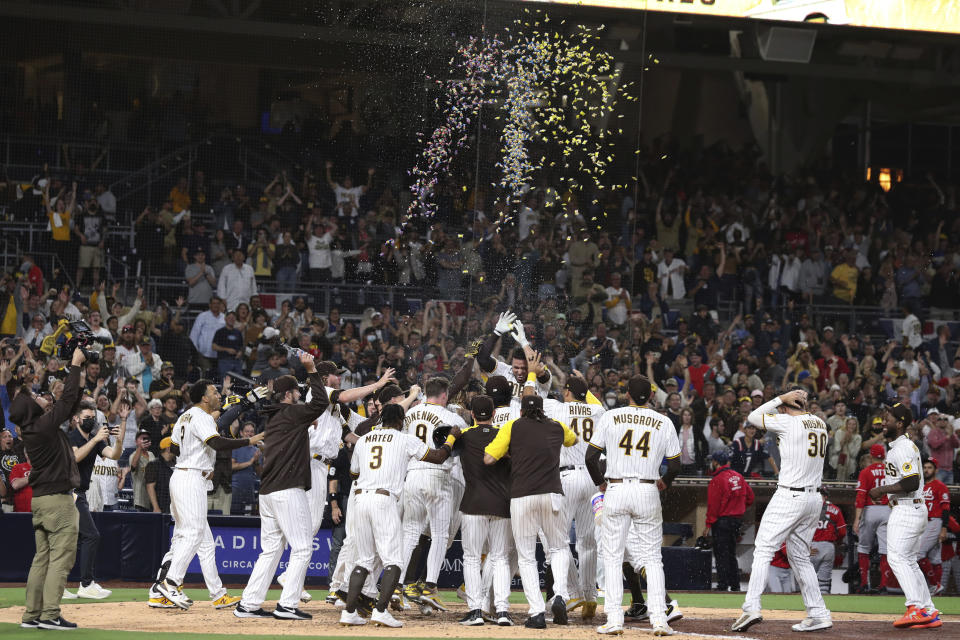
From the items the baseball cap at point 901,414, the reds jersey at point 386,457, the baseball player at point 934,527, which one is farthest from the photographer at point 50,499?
the baseball player at point 934,527

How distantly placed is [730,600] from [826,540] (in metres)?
2.60

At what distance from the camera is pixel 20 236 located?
73.8 feet

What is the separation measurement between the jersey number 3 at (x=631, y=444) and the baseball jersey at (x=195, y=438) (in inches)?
147

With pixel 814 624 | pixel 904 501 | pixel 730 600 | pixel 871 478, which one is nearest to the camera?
pixel 814 624

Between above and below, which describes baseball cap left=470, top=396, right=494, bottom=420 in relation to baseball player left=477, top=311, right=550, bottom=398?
below

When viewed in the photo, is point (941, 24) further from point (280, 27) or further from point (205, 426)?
point (205, 426)

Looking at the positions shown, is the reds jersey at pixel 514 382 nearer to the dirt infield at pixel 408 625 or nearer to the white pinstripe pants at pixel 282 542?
the dirt infield at pixel 408 625

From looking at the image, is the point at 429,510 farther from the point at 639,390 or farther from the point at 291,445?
the point at 639,390

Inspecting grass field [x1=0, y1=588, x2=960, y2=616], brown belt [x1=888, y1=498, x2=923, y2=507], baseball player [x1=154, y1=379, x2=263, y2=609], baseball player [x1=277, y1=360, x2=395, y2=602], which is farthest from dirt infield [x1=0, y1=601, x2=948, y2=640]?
brown belt [x1=888, y1=498, x2=923, y2=507]

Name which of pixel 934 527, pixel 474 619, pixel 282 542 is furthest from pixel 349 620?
pixel 934 527

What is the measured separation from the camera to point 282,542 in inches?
453

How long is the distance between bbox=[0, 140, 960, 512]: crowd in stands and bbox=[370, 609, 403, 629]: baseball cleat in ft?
19.2

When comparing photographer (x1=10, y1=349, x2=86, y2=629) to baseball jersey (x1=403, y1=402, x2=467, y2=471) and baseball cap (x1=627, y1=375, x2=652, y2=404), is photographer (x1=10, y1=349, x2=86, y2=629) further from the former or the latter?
baseball cap (x1=627, y1=375, x2=652, y2=404)

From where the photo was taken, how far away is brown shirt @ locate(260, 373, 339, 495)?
37.4 feet
